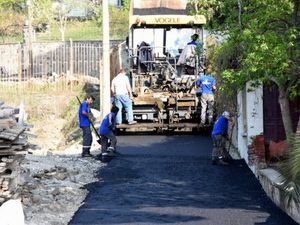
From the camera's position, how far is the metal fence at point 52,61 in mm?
34281

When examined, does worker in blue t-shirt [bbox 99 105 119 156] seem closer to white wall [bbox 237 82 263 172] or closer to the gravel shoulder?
the gravel shoulder

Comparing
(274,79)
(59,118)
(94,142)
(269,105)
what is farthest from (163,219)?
(59,118)

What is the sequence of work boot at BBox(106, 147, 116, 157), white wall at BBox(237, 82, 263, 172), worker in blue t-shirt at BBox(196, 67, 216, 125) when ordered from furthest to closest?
worker in blue t-shirt at BBox(196, 67, 216, 125) → work boot at BBox(106, 147, 116, 157) → white wall at BBox(237, 82, 263, 172)

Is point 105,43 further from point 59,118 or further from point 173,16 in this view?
point 59,118

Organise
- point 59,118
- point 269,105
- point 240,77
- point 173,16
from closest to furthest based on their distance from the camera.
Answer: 1. point 240,77
2. point 269,105
3. point 173,16
4. point 59,118

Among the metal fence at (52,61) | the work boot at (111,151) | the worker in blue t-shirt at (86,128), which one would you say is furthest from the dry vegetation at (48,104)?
the work boot at (111,151)

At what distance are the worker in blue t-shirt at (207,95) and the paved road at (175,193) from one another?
8.38ft

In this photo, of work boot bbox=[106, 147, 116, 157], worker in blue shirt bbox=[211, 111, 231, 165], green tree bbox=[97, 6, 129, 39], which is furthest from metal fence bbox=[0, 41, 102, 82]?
worker in blue shirt bbox=[211, 111, 231, 165]

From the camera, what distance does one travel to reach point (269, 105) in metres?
17.1

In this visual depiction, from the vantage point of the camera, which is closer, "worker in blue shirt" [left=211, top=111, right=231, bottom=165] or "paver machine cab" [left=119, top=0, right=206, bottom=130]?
"worker in blue shirt" [left=211, top=111, right=231, bottom=165]

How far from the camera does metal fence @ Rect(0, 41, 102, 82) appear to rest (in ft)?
112

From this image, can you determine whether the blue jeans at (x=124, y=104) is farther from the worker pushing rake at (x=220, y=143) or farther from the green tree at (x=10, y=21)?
the green tree at (x=10, y=21)

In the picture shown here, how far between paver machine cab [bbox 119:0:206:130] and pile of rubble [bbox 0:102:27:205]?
31.9 ft

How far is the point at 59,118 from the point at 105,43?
9.35 meters
